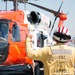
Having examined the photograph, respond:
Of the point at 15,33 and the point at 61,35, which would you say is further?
the point at 15,33

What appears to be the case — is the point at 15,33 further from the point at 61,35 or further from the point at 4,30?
the point at 61,35

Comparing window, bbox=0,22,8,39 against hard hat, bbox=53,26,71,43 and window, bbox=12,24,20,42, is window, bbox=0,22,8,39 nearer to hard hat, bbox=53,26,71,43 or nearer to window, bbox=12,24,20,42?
window, bbox=12,24,20,42

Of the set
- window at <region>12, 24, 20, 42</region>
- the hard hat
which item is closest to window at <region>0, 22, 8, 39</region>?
window at <region>12, 24, 20, 42</region>

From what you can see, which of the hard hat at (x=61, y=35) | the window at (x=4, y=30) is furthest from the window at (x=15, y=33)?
the hard hat at (x=61, y=35)

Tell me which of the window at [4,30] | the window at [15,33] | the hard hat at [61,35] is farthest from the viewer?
the window at [15,33]

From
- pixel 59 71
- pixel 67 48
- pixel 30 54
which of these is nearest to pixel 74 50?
pixel 67 48

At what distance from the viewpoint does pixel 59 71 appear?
4.84m

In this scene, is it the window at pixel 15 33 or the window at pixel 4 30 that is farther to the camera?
the window at pixel 15 33

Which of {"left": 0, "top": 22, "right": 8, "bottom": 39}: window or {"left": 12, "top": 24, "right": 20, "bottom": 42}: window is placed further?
{"left": 12, "top": 24, "right": 20, "bottom": 42}: window

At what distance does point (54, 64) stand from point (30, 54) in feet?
1.36

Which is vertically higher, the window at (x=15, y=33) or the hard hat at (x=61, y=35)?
the hard hat at (x=61, y=35)

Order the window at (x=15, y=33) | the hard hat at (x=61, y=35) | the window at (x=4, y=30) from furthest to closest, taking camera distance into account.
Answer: the window at (x=15, y=33)
the window at (x=4, y=30)
the hard hat at (x=61, y=35)

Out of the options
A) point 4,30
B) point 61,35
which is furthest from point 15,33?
point 61,35

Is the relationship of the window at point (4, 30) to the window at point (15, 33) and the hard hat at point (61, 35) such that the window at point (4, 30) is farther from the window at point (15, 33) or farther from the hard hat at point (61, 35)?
the hard hat at point (61, 35)
